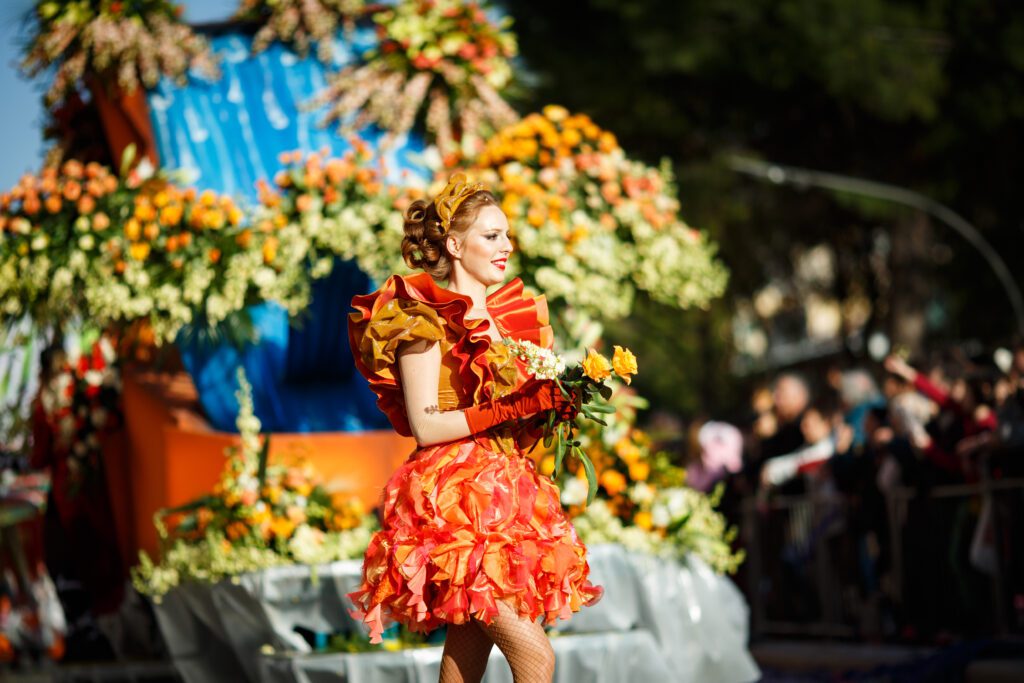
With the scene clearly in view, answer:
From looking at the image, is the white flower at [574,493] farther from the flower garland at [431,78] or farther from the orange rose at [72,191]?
the orange rose at [72,191]

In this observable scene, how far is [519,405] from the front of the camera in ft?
13.0

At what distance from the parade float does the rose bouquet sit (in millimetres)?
1945

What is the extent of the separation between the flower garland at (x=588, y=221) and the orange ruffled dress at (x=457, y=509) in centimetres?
260

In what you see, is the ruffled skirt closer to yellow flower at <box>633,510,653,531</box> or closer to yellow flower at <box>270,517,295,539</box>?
yellow flower at <box>270,517,295,539</box>

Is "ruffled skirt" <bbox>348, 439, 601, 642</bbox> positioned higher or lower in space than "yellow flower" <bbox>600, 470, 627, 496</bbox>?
higher

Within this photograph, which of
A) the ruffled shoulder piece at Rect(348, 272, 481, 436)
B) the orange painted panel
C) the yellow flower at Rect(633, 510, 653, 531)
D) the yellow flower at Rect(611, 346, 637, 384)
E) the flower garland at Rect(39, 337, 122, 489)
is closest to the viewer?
the yellow flower at Rect(611, 346, 637, 384)

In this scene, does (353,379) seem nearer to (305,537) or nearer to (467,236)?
(305,537)

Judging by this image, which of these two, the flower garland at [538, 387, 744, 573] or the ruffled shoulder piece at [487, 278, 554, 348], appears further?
the flower garland at [538, 387, 744, 573]

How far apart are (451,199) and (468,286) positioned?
0.25 meters

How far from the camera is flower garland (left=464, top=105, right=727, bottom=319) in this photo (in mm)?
6785

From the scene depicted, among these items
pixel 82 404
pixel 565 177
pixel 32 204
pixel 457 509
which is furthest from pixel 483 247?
pixel 82 404

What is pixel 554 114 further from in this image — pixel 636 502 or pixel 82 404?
pixel 82 404

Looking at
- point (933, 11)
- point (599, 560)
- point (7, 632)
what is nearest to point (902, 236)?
point (933, 11)

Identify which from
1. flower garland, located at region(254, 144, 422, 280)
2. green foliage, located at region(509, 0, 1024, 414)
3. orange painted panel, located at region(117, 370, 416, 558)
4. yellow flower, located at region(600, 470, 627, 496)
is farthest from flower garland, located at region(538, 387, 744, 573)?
green foliage, located at region(509, 0, 1024, 414)
